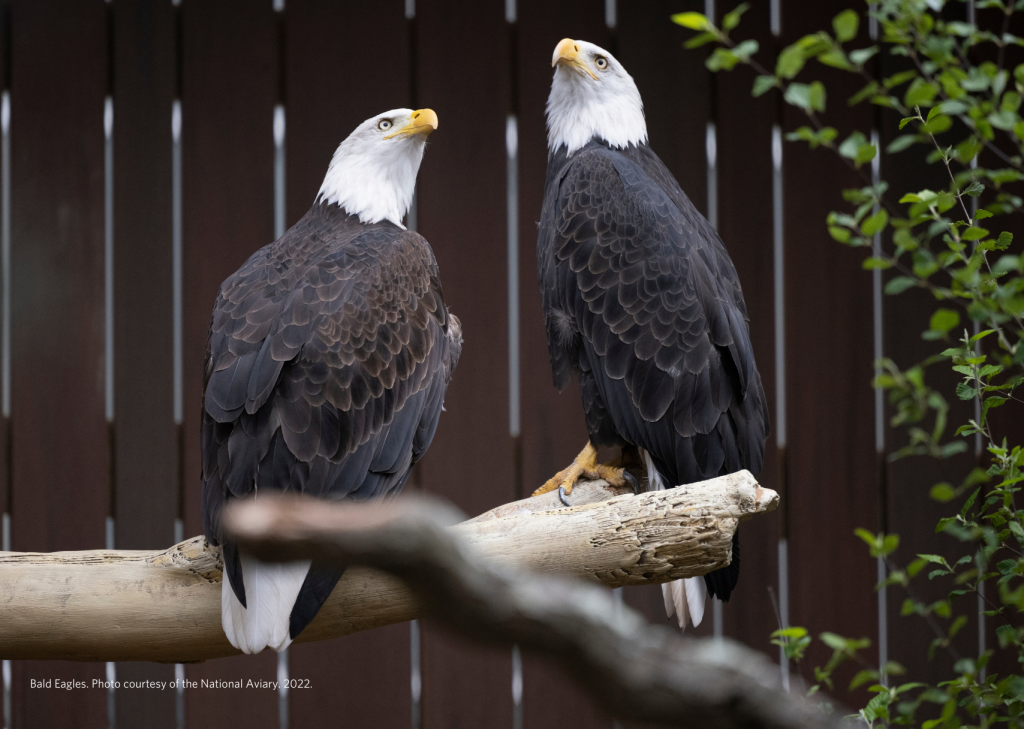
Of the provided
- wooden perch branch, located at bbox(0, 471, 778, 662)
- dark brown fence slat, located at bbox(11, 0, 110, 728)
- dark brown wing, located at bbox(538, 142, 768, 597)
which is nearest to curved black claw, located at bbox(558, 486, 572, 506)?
dark brown wing, located at bbox(538, 142, 768, 597)

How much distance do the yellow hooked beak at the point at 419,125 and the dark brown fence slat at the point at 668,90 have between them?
1124 millimetres

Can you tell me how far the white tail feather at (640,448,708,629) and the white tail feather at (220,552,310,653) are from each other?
87cm

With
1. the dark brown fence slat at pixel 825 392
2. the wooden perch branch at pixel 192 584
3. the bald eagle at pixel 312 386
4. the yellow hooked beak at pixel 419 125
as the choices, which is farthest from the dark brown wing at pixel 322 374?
the dark brown fence slat at pixel 825 392

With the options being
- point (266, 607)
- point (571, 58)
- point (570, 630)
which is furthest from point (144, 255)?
point (570, 630)

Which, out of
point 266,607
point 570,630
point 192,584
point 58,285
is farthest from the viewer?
point 58,285

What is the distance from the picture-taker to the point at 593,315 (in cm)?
196

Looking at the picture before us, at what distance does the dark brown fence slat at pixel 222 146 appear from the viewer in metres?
2.84

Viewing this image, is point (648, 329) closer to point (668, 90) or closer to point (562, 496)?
point (562, 496)

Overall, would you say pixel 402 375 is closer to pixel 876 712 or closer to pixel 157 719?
pixel 876 712

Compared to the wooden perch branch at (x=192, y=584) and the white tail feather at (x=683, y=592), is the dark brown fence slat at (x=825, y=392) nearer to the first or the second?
the white tail feather at (x=683, y=592)

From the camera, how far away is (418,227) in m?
2.88

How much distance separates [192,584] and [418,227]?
159cm

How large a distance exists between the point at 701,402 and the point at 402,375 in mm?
700

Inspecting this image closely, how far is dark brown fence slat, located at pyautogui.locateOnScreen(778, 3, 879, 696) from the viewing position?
2.88 metres
